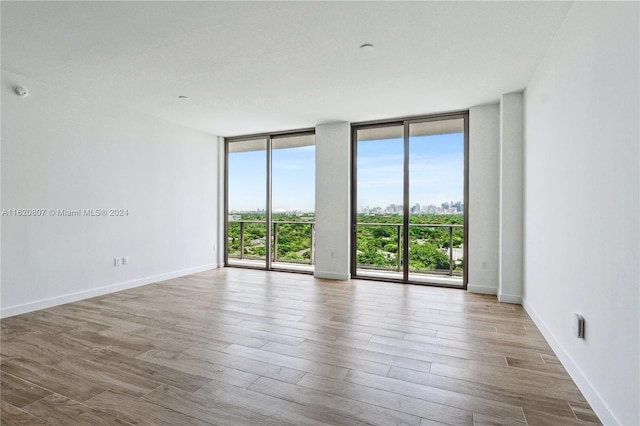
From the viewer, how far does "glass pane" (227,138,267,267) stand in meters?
6.53

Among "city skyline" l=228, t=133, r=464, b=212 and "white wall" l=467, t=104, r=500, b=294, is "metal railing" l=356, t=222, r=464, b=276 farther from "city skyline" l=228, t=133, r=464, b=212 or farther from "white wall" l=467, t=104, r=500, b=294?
"white wall" l=467, t=104, r=500, b=294

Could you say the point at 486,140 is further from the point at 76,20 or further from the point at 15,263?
the point at 15,263

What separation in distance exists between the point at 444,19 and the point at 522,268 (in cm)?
307

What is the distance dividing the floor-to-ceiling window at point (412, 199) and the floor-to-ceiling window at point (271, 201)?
1091 millimetres

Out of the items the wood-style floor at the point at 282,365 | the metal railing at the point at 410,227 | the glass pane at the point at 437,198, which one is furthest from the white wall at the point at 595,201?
the metal railing at the point at 410,227

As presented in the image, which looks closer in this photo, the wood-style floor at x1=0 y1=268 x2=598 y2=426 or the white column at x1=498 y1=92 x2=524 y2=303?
the wood-style floor at x1=0 y1=268 x2=598 y2=426

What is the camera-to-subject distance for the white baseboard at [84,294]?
11.7ft

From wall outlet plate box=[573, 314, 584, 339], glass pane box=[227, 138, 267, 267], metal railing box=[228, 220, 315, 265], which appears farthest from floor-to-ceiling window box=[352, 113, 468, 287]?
wall outlet plate box=[573, 314, 584, 339]

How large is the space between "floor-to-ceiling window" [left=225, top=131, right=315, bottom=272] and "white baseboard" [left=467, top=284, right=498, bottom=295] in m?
2.83

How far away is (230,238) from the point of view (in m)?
6.85

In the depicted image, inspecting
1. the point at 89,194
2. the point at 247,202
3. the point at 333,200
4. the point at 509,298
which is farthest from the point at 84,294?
the point at 509,298

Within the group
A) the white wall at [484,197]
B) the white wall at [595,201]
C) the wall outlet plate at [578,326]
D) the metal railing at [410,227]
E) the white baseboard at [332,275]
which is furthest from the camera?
the white baseboard at [332,275]

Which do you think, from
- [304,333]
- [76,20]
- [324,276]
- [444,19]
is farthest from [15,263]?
[444,19]

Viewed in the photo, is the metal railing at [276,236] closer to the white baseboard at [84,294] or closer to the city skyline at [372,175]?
the city skyline at [372,175]
